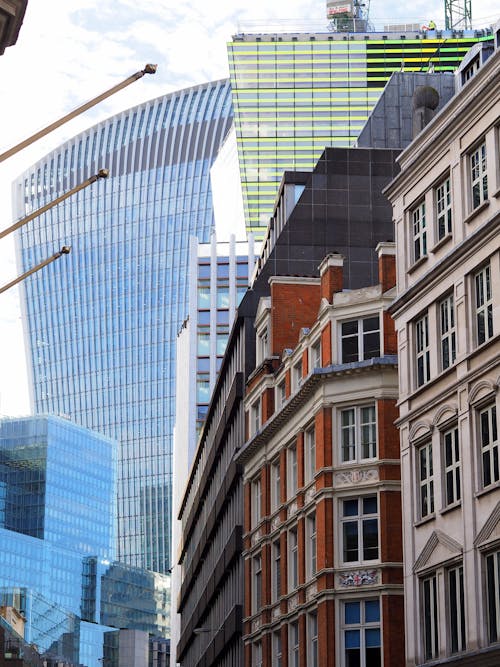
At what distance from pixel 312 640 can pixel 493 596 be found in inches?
682

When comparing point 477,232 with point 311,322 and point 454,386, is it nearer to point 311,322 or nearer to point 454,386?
point 454,386

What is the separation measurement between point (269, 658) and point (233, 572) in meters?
13.4

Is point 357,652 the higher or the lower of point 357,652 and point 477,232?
the lower

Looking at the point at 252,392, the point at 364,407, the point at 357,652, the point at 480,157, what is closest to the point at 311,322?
the point at 252,392

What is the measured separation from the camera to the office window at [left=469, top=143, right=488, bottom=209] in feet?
147

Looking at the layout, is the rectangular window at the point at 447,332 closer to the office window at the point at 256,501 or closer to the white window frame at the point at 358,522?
the white window frame at the point at 358,522

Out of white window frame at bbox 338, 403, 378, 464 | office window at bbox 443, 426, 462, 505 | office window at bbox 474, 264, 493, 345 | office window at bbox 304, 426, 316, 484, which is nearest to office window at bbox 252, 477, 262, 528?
office window at bbox 304, 426, 316, 484

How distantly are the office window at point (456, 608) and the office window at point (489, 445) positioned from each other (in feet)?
10.6

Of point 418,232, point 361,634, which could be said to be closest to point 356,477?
point 361,634

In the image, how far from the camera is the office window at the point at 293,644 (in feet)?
196

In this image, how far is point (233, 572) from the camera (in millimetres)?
77250

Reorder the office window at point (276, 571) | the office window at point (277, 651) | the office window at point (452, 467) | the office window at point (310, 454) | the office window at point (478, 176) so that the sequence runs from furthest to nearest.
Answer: the office window at point (276, 571) < the office window at point (277, 651) < the office window at point (310, 454) < the office window at point (478, 176) < the office window at point (452, 467)

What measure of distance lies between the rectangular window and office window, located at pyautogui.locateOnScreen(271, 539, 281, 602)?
2032 cm

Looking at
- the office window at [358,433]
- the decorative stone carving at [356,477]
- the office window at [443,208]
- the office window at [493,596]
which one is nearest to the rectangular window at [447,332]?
the office window at [443,208]
